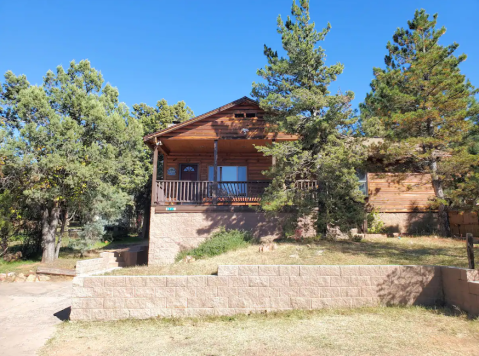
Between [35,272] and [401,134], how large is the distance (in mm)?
15172

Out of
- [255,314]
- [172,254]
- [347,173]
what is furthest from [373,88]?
[255,314]

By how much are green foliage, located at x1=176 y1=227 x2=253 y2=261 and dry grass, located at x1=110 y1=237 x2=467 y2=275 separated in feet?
1.78

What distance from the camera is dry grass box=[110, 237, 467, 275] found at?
7.83 metres

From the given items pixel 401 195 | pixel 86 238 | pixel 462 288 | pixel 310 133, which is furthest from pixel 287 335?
pixel 86 238

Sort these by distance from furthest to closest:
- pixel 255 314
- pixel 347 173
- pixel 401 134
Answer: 1. pixel 401 134
2. pixel 347 173
3. pixel 255 314

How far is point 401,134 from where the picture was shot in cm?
1182

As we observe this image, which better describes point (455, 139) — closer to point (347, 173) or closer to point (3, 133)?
point (347, 173)

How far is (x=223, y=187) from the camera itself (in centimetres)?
1316

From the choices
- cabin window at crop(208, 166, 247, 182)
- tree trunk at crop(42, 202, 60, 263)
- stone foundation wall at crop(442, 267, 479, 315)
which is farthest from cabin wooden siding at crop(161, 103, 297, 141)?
stone foundation wall at crop(442, 267, 479, 315)

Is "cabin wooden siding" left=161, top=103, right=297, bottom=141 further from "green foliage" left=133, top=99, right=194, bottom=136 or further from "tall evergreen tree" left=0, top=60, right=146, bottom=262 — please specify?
"green foliage" left=133, top=99, right=194, bottom=136

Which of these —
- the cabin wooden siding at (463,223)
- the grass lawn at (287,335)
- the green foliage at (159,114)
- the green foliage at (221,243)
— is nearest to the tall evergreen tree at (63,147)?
the green foliage at (221,243)

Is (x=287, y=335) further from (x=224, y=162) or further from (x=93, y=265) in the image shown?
(x=224, y=162)

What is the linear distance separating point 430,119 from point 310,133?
14.9 ft

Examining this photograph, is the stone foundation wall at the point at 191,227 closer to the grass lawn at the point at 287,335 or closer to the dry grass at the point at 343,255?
the dry grass at the point at 343,255
